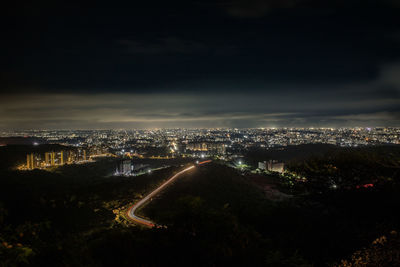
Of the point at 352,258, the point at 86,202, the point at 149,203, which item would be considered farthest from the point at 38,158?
the point at 352,258

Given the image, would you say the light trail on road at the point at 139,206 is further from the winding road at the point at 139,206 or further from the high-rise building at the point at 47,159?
the high-rise building at the point at 47,159

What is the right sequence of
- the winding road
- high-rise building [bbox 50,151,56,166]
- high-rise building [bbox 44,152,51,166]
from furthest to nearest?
high-rise building [bbox 50,151,56,166] → high-rise building [bbox 44,152,51,166] → the winding road

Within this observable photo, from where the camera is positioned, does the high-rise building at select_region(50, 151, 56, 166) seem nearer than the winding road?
No

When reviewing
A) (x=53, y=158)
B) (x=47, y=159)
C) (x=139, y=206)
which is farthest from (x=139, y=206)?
(x=53, y=158)

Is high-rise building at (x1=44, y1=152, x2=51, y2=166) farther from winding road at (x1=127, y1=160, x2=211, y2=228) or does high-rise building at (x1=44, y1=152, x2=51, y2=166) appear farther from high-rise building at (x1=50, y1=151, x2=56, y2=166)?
winding road at (x1=127, y1=160, x2=211, y2=228)

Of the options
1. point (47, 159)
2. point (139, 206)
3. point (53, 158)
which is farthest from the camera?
point (53, 158)

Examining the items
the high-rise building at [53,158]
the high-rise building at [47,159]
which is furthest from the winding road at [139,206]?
the high-rise building at [53,158]

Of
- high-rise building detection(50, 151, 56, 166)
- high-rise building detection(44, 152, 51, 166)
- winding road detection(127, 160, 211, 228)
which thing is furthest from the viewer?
high-rise building detection(50, 151, 56, 166)

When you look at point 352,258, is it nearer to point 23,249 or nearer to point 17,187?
point 23,249

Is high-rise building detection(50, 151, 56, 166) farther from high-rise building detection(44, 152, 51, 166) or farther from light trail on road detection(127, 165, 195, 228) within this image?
light trail on road detection(127, 165, 195, 228)

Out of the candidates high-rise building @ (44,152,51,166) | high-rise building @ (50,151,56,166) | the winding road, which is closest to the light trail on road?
the winding road

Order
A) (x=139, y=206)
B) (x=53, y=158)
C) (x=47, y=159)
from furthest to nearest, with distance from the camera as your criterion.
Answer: (x=53, y=158) → (x=47, y=159) → (x=139, y=206)

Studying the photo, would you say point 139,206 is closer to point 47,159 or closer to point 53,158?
point 47,159
